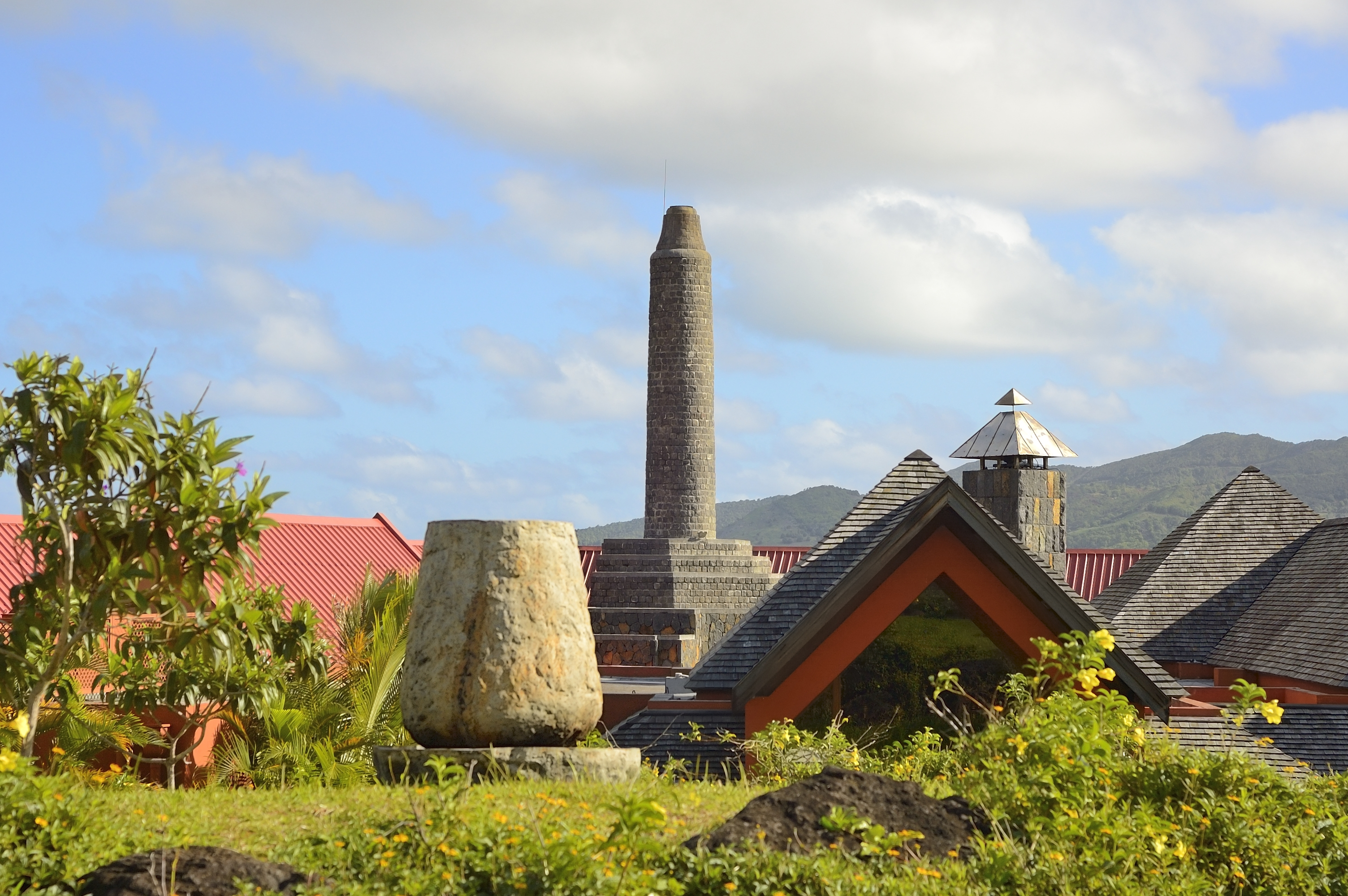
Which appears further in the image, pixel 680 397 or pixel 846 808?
pixel 680 397

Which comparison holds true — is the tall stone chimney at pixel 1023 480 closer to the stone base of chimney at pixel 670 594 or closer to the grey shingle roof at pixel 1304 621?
the grey shingle roof at pixel 1304 621

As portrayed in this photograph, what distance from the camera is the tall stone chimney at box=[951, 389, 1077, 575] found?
2752cm

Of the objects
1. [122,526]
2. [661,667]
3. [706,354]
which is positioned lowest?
[661,667]

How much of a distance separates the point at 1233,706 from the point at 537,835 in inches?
254

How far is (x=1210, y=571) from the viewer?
27859mm

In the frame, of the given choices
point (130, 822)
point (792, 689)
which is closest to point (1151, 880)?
point (130, 822)

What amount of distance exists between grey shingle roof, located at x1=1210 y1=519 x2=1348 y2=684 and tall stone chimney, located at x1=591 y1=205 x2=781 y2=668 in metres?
13.1

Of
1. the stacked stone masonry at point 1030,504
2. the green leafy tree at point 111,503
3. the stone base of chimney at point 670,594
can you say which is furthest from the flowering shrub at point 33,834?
the stone base of chimney at point 670,594

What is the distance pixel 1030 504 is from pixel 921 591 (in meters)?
14.3

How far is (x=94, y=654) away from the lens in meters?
12.9

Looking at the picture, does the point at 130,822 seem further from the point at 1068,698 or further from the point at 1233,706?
the point at 1233,706

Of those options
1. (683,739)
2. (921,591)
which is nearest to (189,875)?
(683,739)

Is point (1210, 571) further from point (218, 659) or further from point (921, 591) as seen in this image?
point (218, 659)

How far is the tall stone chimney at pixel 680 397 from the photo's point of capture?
1453 inches
